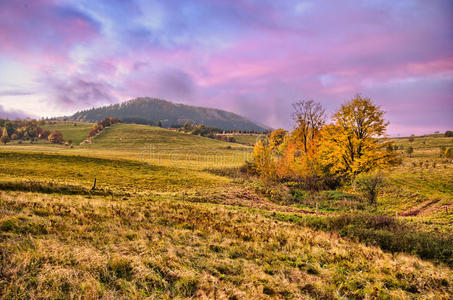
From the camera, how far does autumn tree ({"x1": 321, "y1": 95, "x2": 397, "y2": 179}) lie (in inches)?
1203

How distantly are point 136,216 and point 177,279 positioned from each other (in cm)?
890

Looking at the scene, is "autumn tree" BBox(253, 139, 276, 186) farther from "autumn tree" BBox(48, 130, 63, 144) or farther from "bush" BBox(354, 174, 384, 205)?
"autumn tree" BBox(48, 130, 63, 144)

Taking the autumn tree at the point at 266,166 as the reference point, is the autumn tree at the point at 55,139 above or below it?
above

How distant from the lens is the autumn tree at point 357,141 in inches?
1203

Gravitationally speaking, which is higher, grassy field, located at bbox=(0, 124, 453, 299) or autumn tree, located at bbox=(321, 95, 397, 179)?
autumn tree, located at bbox=(321, 95, 397, 179)

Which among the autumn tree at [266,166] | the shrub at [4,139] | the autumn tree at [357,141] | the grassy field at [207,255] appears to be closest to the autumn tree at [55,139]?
→ the shrub at [4,139]

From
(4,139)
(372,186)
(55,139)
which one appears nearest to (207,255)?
(372,186)

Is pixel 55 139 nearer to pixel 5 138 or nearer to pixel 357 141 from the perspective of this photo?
pixel 5 138

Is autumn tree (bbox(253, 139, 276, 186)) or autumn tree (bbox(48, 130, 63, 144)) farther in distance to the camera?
autumn tree (bbox(48, 130, 63, 144))

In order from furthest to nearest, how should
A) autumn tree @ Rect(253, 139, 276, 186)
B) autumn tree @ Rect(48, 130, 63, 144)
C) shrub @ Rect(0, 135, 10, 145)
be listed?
1. autumn tree @ Rect(48, 130, 63, 144)
2. shrub @ Rect(0, 135, 10, 145)
3. autumn tree @ Rect(253, 139, 276, 186)

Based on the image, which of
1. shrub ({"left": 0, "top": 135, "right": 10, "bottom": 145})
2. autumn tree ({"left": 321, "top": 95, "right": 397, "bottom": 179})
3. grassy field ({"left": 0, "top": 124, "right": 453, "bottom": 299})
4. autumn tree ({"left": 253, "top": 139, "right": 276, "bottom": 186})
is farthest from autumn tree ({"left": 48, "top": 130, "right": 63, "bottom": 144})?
autumn tree ({"left": 321, "top": 95, "right": 397, "bottom": 179})

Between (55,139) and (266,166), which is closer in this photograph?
(266,166)

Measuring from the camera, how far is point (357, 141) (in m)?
31.2

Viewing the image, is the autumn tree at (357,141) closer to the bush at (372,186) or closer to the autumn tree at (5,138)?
the bush at (372,186)
